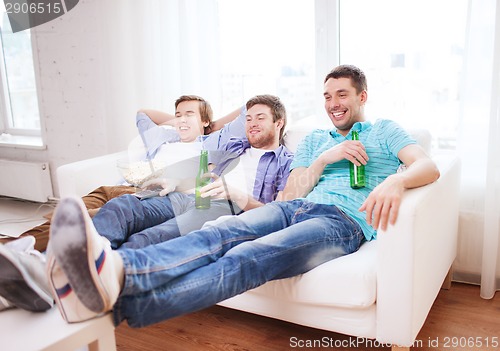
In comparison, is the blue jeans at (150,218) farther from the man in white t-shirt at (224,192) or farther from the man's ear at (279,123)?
the man's ear at (279,123)

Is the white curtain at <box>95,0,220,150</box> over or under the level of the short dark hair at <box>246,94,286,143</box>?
over

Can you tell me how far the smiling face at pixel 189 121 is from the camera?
2828 mm

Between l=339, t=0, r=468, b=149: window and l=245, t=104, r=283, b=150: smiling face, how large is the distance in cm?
57

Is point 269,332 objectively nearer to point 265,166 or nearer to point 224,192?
point 224,192

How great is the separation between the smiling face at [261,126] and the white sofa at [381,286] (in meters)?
0.77

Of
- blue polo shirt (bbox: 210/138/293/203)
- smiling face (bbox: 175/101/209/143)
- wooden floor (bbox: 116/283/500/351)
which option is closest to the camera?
wooden floor (bbox: 116/283/500/351)

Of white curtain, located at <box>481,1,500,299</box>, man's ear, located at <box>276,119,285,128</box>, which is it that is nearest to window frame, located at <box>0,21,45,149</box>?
man's ear, located at <box>276,119,285,128</box>

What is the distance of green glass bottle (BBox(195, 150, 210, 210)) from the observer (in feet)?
7.59

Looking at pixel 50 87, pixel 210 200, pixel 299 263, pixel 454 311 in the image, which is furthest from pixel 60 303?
pixel 50 87

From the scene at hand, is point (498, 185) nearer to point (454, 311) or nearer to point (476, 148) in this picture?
point (476, 148)

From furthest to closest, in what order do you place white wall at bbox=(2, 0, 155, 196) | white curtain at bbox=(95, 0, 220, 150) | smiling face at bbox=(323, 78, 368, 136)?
1. white wall at bbox=(2, 0, 155, 196)
2. white curtain at bbox=(95, 0, 220, 150)
3. smiling face at bbox=(323, 78, 368, 136)

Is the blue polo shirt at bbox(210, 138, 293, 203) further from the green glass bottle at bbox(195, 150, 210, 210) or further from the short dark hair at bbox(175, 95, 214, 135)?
the short dark hair at bbox(175, 95, 214, 135)

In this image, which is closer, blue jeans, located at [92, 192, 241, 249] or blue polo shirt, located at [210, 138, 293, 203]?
blue jeans, located at [92, 192, 241, 249]

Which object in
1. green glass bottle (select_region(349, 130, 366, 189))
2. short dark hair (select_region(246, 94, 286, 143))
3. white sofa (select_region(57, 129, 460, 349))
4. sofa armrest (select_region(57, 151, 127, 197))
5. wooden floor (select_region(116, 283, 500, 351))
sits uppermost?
short dark hair (select_region(246, 94, 286, 143))
